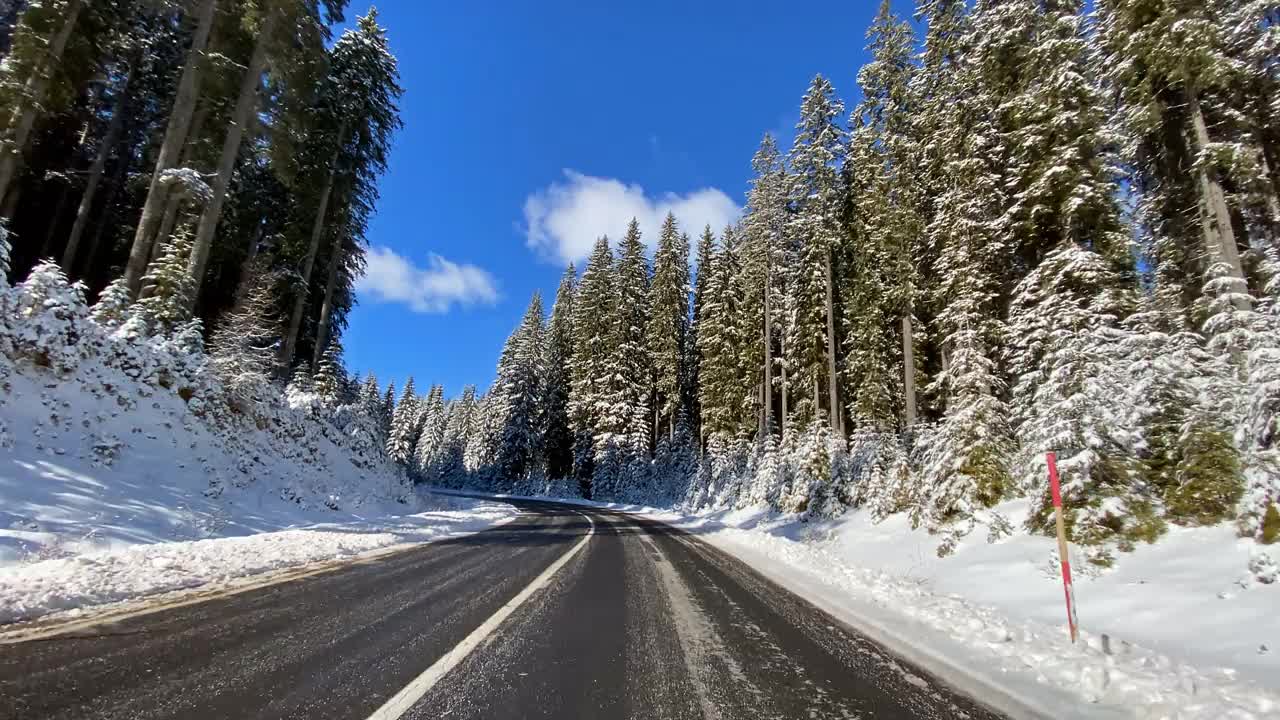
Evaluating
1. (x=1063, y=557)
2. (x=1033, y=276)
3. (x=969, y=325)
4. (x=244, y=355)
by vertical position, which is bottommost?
(x=1063, y=557)

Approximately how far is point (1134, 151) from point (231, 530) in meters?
24.6

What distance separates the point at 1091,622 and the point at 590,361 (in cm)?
4076

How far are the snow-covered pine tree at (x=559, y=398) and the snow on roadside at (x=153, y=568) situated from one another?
131ft

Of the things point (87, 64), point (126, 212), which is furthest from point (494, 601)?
point (126, 212)

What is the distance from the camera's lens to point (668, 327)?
43000 millimetres

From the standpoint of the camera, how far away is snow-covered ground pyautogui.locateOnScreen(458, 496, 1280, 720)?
3.91 metres

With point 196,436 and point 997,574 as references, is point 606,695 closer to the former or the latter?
point 997,574

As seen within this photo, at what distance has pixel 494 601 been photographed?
19.4ft

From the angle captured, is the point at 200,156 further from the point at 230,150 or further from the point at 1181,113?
the point at 1181,113

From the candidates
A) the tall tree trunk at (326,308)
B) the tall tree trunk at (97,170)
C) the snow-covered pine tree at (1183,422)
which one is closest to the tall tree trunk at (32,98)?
the tall tree trunk at (97,170)

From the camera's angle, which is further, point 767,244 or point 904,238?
point 767,244

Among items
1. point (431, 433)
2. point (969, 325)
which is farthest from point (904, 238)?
point (431, 433)

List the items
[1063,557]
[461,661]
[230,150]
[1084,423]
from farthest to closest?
[230,150], [1084,423], [1063,557], [461,661]

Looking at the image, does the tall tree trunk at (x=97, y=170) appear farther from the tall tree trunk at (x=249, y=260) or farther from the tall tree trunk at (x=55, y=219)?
the tall tree trunk at (x=249, y=260)
